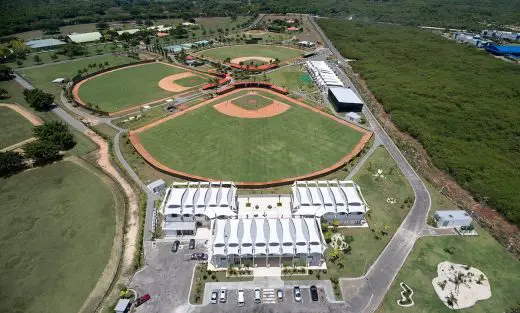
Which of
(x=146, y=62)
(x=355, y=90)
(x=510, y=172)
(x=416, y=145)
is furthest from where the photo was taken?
(x=146, y=62)

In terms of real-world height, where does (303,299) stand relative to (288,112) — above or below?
below

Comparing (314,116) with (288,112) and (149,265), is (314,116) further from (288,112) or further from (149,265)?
(149,265)

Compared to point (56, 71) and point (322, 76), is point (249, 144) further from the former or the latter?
point (56, 71)

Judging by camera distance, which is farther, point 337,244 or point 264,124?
point 264,124

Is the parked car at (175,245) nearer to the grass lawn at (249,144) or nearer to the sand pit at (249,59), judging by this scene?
the grass lawn at (249,144)

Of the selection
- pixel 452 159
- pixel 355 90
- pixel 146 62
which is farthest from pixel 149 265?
pixel 146 62

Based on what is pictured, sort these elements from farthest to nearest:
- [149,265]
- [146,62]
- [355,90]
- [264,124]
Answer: [146,62]
[355,90]
[264,124]
[149,265]

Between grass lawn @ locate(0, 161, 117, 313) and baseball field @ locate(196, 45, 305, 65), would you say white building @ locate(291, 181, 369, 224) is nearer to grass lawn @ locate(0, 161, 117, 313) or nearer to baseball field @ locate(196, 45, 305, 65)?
grass lawn @ locate(0, 161, 117, 313)

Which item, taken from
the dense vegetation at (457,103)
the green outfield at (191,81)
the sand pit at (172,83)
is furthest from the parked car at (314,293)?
the green outfield at (191,81)

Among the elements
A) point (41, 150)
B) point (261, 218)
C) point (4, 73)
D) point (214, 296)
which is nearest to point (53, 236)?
point (41, 150)
